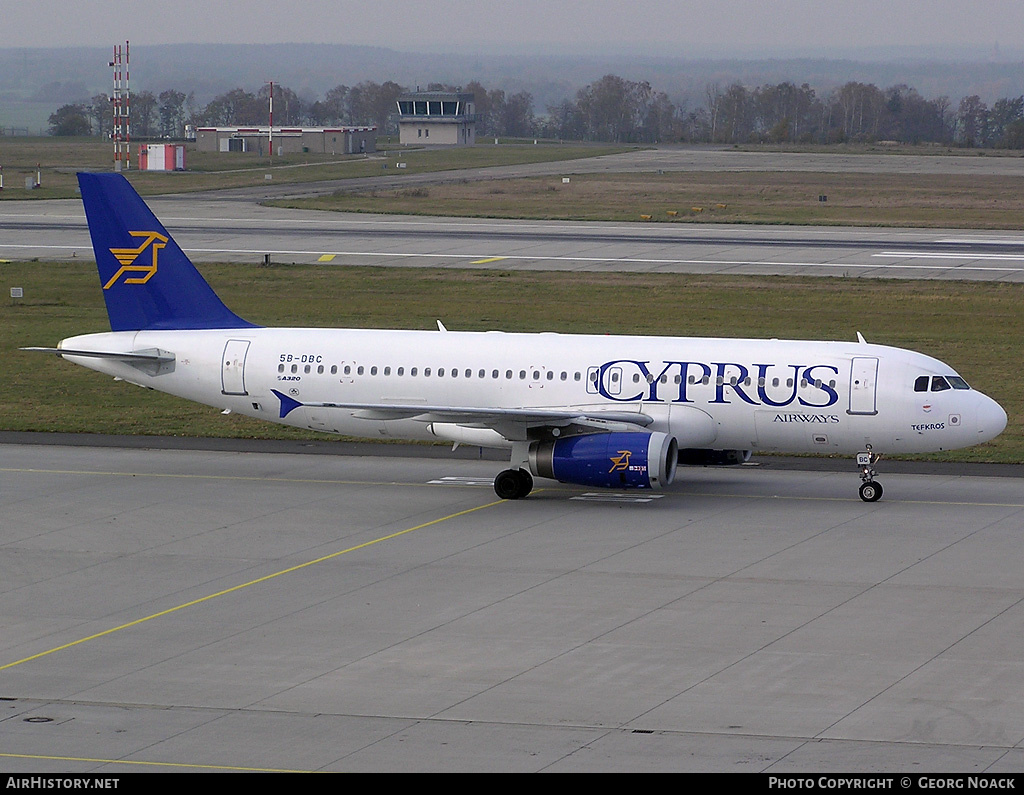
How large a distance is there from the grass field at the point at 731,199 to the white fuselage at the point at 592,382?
7459cm

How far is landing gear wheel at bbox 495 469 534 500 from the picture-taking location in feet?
116

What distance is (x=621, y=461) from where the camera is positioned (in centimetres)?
3375

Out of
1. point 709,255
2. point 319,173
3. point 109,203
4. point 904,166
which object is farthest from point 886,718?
point 904,166

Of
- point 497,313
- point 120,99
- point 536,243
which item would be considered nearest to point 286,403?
point 497,313

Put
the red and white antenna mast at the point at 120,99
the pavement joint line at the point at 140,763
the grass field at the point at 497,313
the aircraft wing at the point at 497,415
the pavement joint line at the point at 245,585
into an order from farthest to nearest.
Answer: the red and white antenna mast at the point at 120,99, the grass field at the point at 497,313, the aircraft wing at the point at 497,415, the pavement joint line at the point at 245,585, the pavement joint line at the point at 140,763

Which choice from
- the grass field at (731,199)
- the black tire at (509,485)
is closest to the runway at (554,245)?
the grass field at (731,199)

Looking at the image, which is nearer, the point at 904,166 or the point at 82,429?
the point at 82,429

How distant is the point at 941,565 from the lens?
29.1 m

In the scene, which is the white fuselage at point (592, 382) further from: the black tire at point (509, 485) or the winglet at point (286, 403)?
the black tire at point (509, 485)

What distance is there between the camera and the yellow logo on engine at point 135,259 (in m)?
38.8

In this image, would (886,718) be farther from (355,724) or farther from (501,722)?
(355,724)

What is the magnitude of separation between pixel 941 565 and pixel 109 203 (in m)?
22.6

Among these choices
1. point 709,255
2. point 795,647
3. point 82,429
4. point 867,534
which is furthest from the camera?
point 709,255

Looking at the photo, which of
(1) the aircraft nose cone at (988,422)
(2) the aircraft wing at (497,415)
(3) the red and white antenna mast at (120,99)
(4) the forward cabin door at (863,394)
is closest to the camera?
(2) the aircraft wing at (497,415)
